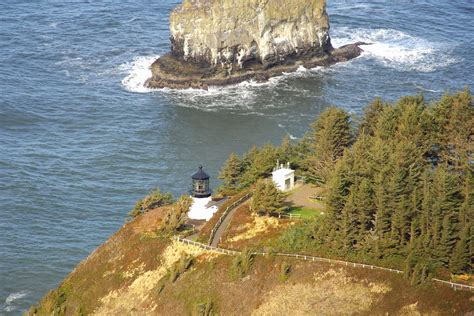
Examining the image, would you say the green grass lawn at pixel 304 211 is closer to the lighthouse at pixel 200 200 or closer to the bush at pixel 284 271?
the lighthouse at pixel 200 200

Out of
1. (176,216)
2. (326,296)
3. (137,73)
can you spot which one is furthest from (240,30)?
(326,296)

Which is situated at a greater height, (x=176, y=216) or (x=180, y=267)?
(x=176, y=216)

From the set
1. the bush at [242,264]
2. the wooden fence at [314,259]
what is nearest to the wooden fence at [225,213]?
the wooden fence at [314,259]

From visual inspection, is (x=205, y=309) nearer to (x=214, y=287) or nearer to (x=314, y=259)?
(x=214, y=287)

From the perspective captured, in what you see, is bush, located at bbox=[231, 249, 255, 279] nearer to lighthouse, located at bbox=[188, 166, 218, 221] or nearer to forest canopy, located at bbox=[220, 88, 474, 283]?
forest canopy, located at bbox=[220, 88, 474, 283]

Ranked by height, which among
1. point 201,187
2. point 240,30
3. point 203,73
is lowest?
point 203,73

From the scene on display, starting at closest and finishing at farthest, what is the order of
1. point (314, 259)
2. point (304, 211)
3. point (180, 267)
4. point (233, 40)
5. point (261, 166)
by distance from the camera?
point (314, 259)
point (180, 267)
point (304, 211)
point (261, 166)
point (233, 40)
